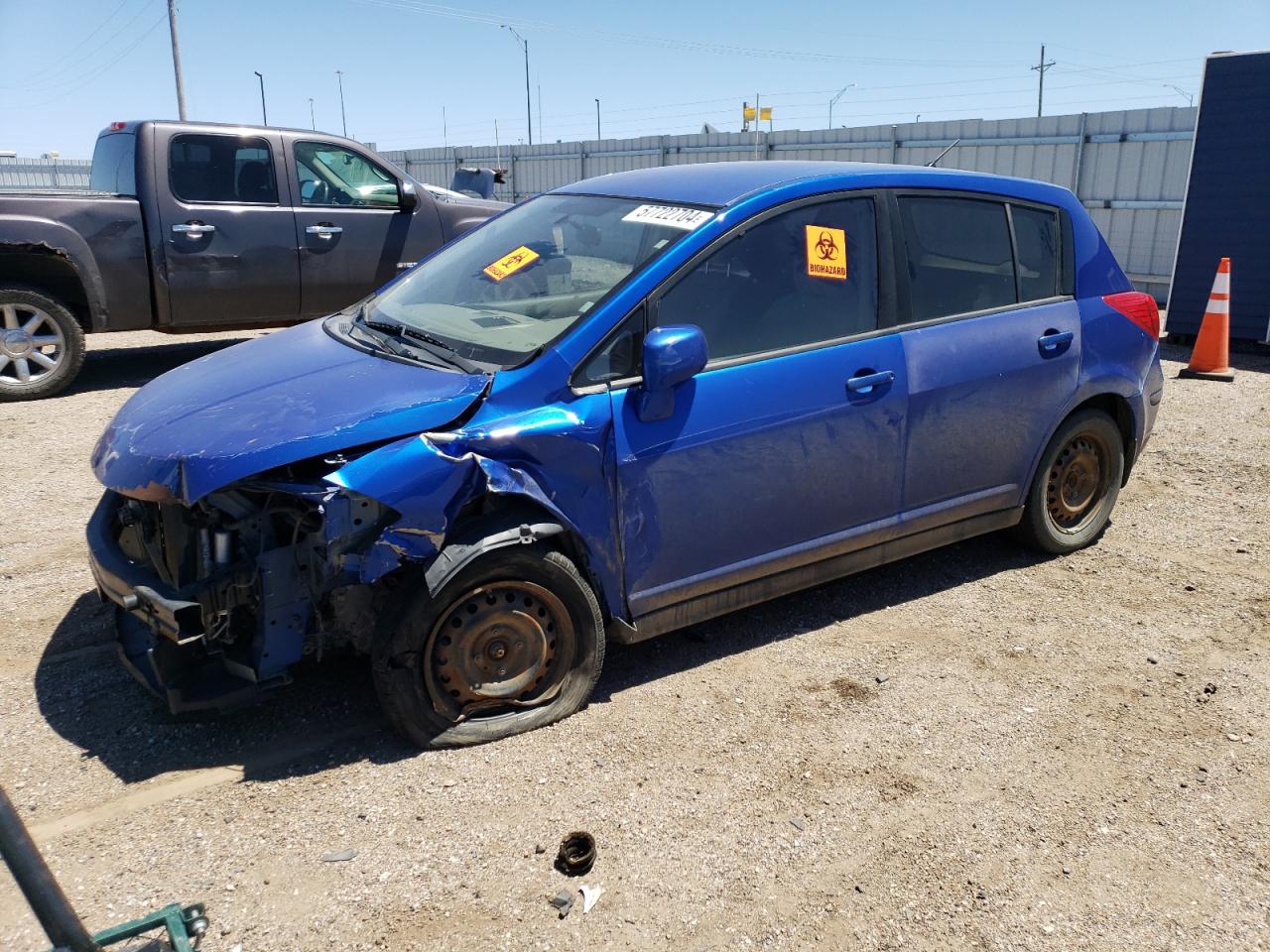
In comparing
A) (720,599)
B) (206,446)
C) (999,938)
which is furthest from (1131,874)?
(206,446)

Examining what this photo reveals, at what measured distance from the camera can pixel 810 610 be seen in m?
4.21

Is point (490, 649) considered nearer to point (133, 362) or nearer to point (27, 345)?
point (27, 345)

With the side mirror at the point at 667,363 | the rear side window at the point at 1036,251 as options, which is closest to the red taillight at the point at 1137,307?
the rear side window at the point at 1036,251

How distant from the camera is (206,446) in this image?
2.82 metres

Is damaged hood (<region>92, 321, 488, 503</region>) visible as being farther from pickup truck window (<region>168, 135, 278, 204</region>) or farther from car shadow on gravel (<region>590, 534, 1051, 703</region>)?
pickup truck window (<region>168, 135, 278, 204</region>)

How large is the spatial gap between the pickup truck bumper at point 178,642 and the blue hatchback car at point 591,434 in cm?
1

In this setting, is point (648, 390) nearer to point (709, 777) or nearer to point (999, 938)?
point (709, 777)

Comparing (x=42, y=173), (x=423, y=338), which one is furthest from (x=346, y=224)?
(x=42, y=173)

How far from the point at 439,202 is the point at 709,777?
282 inches

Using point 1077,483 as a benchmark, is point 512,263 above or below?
above

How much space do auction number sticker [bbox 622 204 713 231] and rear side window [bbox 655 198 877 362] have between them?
13 cm

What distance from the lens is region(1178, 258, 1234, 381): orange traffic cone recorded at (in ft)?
29.0

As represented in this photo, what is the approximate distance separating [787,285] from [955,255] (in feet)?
3.09

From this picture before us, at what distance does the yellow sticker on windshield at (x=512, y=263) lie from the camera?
3.79 meters
